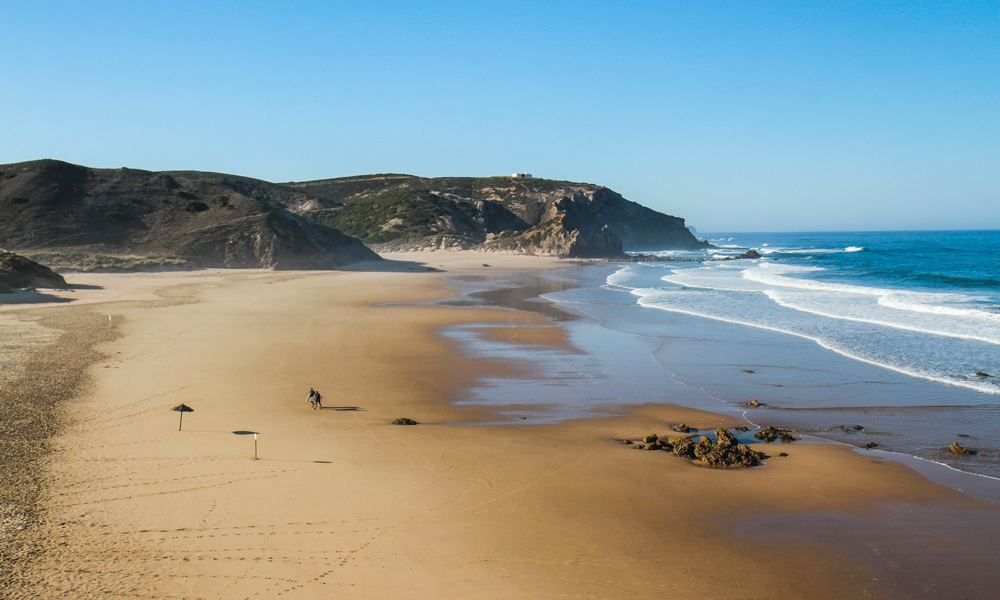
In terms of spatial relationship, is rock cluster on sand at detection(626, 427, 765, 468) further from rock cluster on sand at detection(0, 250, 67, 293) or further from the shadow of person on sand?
rock cluster on sand at detection(0, 250, 67, 293)

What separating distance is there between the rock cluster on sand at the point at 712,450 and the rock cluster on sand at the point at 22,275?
2411cm

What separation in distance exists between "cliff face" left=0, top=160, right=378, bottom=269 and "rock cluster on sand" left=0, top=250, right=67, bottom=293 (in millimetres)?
16702

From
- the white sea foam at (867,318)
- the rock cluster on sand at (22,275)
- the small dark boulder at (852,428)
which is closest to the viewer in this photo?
the small dark boulder at (852,428)

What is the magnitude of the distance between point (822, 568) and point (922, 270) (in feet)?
185

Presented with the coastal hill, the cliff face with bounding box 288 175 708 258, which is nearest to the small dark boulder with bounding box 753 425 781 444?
the coastal hill

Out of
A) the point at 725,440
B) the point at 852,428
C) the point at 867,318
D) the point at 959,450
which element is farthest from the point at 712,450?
the point at 867,318

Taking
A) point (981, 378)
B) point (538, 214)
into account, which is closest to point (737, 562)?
point (981, 378)

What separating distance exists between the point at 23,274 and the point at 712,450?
27.1 m

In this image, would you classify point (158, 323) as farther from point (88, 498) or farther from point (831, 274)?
point (831, 274)

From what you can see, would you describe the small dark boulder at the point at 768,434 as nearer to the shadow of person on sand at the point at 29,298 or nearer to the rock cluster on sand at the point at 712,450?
the rock cluster on sand at the point at 712,450

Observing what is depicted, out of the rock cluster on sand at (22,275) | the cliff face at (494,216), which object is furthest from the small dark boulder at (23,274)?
the cliff face at (494,216)

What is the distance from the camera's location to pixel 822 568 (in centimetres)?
589

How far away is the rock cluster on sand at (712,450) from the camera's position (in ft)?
28.3

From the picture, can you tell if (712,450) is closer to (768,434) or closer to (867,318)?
(768,434)
